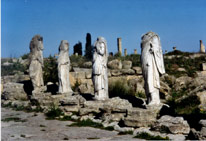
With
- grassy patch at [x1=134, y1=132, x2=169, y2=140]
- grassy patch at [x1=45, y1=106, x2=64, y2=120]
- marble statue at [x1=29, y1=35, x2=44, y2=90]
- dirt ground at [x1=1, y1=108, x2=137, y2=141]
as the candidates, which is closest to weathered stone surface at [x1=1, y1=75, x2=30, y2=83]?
A: marble statue at [x1=29, y1=35, x2=44, y2=90]

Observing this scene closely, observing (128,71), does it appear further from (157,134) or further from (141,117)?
(157,134)

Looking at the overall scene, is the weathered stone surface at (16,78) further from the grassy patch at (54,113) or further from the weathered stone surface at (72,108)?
Answer: the weathered stone surface at (72,108)

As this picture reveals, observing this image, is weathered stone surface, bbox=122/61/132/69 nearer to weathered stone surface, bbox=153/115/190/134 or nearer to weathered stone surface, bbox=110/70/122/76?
weathered stone surface, bbox=110/70/122/76

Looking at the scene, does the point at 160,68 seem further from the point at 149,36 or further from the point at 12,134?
the point at 12,134

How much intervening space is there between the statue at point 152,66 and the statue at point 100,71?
2.28 meters

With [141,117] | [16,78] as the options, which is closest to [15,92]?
[16,78]

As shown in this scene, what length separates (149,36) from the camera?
349 inches

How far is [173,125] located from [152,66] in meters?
2.22

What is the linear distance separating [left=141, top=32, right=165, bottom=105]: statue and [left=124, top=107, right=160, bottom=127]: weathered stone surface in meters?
0.53

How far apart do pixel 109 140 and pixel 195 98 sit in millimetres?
4741

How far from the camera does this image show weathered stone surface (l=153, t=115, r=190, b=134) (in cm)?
718

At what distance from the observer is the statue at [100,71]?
35.0 ft

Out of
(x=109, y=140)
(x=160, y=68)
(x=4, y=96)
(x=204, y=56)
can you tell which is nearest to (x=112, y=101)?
(x=160, y=68)

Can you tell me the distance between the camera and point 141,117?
26.7ft
